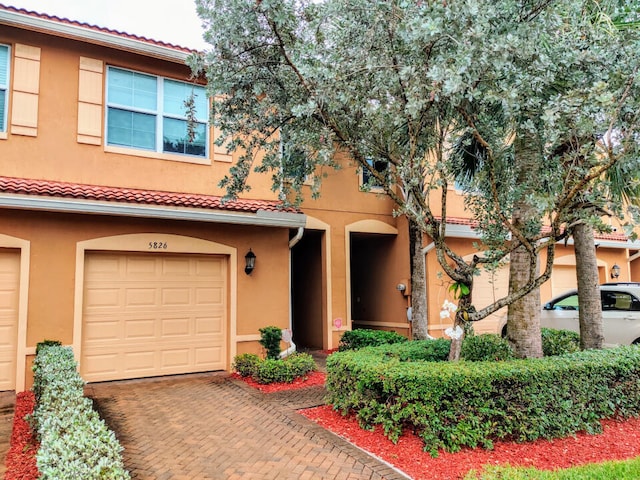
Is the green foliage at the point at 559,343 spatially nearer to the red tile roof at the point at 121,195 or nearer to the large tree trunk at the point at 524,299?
the large tree trunk at the point at 524,299

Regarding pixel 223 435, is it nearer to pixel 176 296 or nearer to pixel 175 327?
pixel 175 327

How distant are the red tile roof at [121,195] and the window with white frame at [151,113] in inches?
40.9

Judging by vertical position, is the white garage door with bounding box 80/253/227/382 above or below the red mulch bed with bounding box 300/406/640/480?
above

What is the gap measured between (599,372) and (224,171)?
7.52m

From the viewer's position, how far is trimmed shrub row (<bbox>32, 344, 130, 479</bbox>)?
2.99 m

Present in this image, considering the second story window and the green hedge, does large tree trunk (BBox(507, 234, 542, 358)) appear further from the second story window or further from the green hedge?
the second story window

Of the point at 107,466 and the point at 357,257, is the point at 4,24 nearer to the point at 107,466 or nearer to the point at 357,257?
the point at 107,466

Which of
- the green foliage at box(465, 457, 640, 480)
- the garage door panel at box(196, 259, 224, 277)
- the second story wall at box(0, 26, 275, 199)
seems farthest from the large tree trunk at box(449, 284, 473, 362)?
the second story wall at box(0, 26, 275, 199)

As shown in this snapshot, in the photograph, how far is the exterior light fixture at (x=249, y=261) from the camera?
9.30 meters

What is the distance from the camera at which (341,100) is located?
5.77 metres

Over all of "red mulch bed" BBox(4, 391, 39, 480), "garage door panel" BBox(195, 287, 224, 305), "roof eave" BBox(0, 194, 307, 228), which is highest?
"roof eave" BBox(0, 194, 307, 228)

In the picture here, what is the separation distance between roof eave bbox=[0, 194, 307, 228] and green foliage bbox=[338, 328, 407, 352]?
294cm

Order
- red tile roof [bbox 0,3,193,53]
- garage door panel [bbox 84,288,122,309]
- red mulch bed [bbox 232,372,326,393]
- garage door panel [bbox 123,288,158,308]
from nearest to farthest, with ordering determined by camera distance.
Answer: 1. red mulch bed [bbox 232,372,326,393]
2. red tile roof [bbox 0,3,193,53]
3. garage door panel [bbox 84,288,122,309]
4. garage door panel [bbox 123,288,158,308]

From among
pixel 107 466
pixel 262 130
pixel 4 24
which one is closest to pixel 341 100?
pixel 262 130
